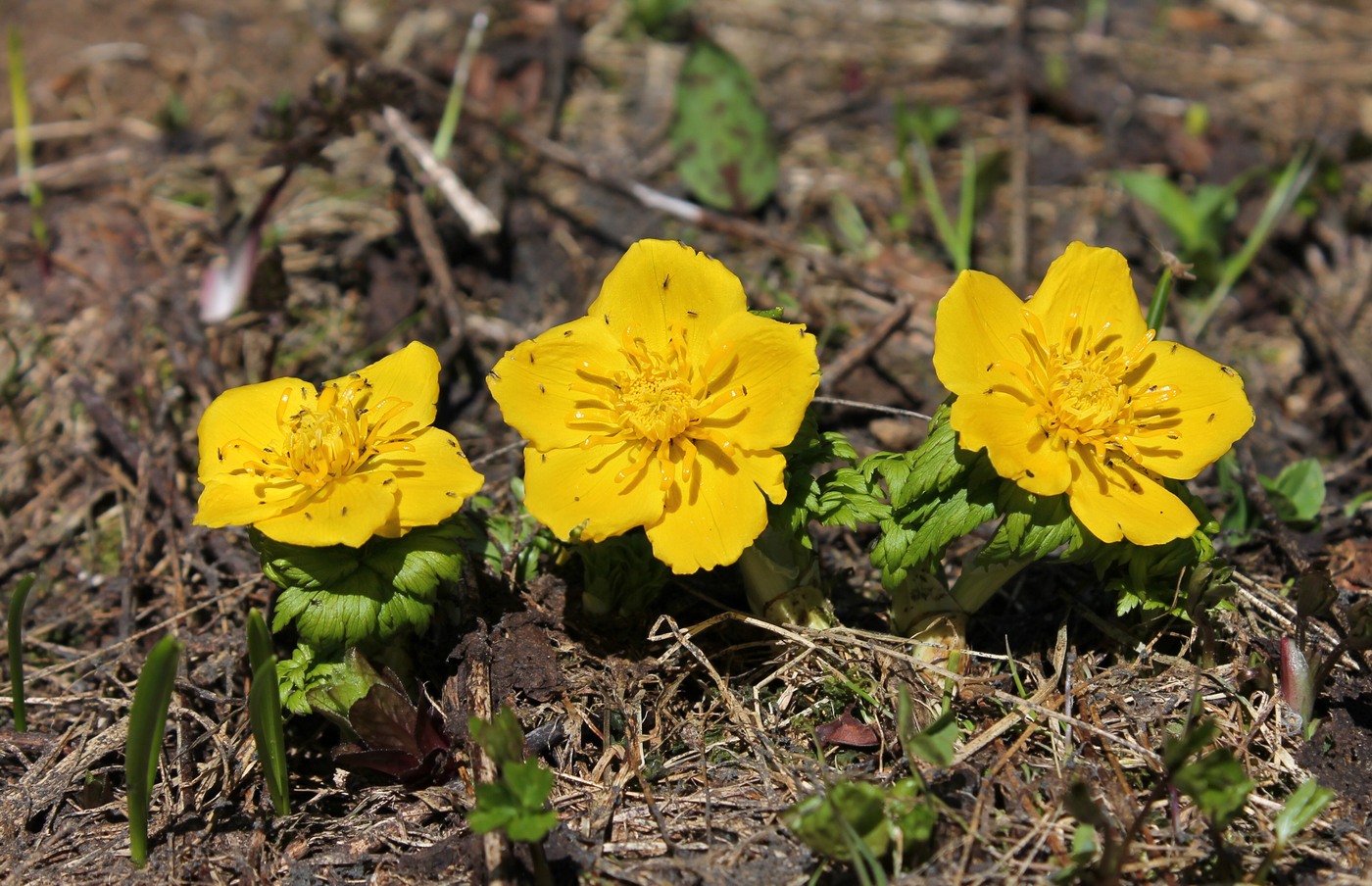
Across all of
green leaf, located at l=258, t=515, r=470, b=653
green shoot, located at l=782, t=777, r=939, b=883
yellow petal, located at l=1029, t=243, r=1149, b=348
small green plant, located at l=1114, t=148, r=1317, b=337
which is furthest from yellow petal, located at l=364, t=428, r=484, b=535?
small green plant, located at l=1114, t=148, r=1317, b=337

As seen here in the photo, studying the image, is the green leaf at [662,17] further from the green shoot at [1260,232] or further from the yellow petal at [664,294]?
the yellow petal at [664,294]

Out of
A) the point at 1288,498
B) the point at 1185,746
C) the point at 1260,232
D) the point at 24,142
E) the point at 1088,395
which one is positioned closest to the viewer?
the point at 1185,746

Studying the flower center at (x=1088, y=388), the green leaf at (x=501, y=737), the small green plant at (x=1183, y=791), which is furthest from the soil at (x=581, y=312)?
the flower center at (x=1088, y=388)

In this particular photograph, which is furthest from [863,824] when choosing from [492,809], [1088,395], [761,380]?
[1088,395]

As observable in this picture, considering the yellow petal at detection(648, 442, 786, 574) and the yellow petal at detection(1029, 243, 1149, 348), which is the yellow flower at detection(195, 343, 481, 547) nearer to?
the yellow petal at detection(648, 442, 786, 574)

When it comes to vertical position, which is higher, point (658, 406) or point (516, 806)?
point (658, 406)

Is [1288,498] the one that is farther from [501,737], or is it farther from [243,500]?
[243,500]

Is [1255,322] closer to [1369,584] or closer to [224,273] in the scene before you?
[1369,584]

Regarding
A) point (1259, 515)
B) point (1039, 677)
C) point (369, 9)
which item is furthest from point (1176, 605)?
point (369, 9)
